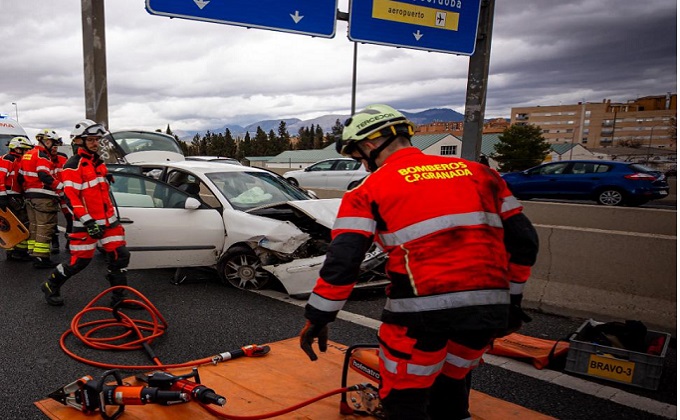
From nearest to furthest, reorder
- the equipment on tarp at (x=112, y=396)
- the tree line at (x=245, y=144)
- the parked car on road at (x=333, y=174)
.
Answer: the equipment on tarp at (x=112, y=396), the parked car on road at (x=333, y=174), the tree line at (x=245, y=144)

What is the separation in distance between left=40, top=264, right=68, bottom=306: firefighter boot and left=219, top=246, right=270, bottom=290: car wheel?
63.5 inches

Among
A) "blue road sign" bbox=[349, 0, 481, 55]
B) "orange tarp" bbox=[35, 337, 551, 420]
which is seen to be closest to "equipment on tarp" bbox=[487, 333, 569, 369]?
"orange tarp" bbox=[35, 337, 551, 420]

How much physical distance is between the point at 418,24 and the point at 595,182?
9.26 metres

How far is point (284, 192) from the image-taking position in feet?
21.6

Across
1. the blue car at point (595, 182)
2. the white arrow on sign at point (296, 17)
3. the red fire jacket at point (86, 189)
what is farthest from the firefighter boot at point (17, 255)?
the blue car at point (595, 182)

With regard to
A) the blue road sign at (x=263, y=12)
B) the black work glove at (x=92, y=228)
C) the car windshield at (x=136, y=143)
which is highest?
the blue road sign at (x=263, y=12)

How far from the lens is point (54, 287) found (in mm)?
4906

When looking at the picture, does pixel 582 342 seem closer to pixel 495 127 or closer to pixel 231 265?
pixel 231 265

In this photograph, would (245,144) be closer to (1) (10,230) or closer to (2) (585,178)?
(2) (585,178)

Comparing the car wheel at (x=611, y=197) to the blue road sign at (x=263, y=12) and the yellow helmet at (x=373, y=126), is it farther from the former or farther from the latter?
the yellow helmet at (x=373, y=126)

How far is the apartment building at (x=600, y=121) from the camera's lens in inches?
5620

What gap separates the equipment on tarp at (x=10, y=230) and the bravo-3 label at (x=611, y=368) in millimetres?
7566

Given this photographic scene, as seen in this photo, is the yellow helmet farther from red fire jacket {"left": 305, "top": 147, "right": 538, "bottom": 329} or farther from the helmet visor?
the helmet visor

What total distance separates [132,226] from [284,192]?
198 centimetres
